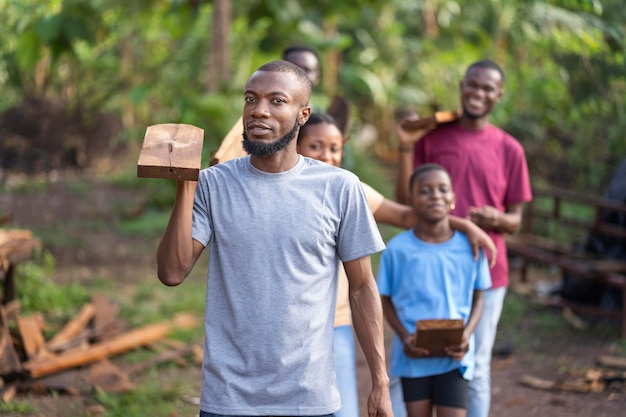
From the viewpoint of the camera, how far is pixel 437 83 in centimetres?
1502

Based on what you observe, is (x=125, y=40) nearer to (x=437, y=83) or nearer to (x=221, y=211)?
(x=437, y=83)

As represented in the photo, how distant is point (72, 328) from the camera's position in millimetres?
6512

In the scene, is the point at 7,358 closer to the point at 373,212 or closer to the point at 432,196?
the point at 373,212

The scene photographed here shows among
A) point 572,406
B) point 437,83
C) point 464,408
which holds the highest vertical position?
point 437,83

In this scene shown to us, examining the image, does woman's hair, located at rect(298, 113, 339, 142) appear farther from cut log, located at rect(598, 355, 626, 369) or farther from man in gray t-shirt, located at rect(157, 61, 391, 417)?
cut log, located at rect(598, 355, 626, 369)

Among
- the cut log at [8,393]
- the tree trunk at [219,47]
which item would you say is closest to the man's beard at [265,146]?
the cut log at [8,393]

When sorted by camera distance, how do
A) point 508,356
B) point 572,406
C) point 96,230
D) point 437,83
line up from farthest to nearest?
point 437,83
point 96,230
point 508,356
point 572,406

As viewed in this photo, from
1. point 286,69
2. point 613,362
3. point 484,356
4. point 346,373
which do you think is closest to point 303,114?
point 286,69

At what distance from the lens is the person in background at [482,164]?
4.17 m

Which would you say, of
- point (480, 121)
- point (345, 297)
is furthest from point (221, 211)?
point (480, 121)

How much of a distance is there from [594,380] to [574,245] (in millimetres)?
3006

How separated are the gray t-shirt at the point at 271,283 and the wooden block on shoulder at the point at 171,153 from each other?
0.57 ft

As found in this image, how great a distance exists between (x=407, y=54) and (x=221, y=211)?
13.7 m

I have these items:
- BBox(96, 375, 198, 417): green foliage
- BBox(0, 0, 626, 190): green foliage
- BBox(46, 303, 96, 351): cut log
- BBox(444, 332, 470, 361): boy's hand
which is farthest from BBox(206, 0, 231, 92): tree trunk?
BBox(444, 332, 470, 361): boy's hand
